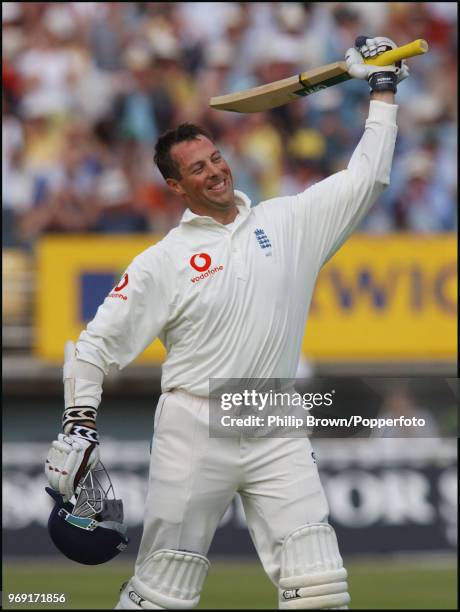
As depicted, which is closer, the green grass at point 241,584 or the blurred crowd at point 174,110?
the green grass at point 241,584

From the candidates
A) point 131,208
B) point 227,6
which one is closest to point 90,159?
point 131,208

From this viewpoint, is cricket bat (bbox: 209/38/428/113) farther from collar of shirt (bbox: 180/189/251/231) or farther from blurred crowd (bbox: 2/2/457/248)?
blurred crowd (bbox: 2/2/457/248)

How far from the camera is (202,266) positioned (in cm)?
537

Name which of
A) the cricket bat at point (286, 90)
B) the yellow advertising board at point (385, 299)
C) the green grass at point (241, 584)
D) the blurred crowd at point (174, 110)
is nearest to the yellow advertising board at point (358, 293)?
the yellow advertising board at point (385, 299)

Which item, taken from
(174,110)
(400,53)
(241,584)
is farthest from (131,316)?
(174,110)

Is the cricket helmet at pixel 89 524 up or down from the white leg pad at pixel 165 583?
up

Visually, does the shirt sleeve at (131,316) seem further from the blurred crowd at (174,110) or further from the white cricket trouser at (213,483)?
the blurred crowd at (174,110)

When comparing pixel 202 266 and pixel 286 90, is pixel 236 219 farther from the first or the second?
pixel 286 90

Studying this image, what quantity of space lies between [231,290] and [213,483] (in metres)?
0.81

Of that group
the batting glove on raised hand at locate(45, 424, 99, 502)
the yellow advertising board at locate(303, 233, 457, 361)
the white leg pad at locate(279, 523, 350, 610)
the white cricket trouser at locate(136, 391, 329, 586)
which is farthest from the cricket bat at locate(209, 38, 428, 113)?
the yellow advertising board at locate(303, 233, 457, 361)

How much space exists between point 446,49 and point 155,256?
8468 mm

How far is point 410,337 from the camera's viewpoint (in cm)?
1164

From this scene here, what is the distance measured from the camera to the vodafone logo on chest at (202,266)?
534cm

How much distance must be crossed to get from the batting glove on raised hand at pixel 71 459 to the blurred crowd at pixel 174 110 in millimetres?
6751
